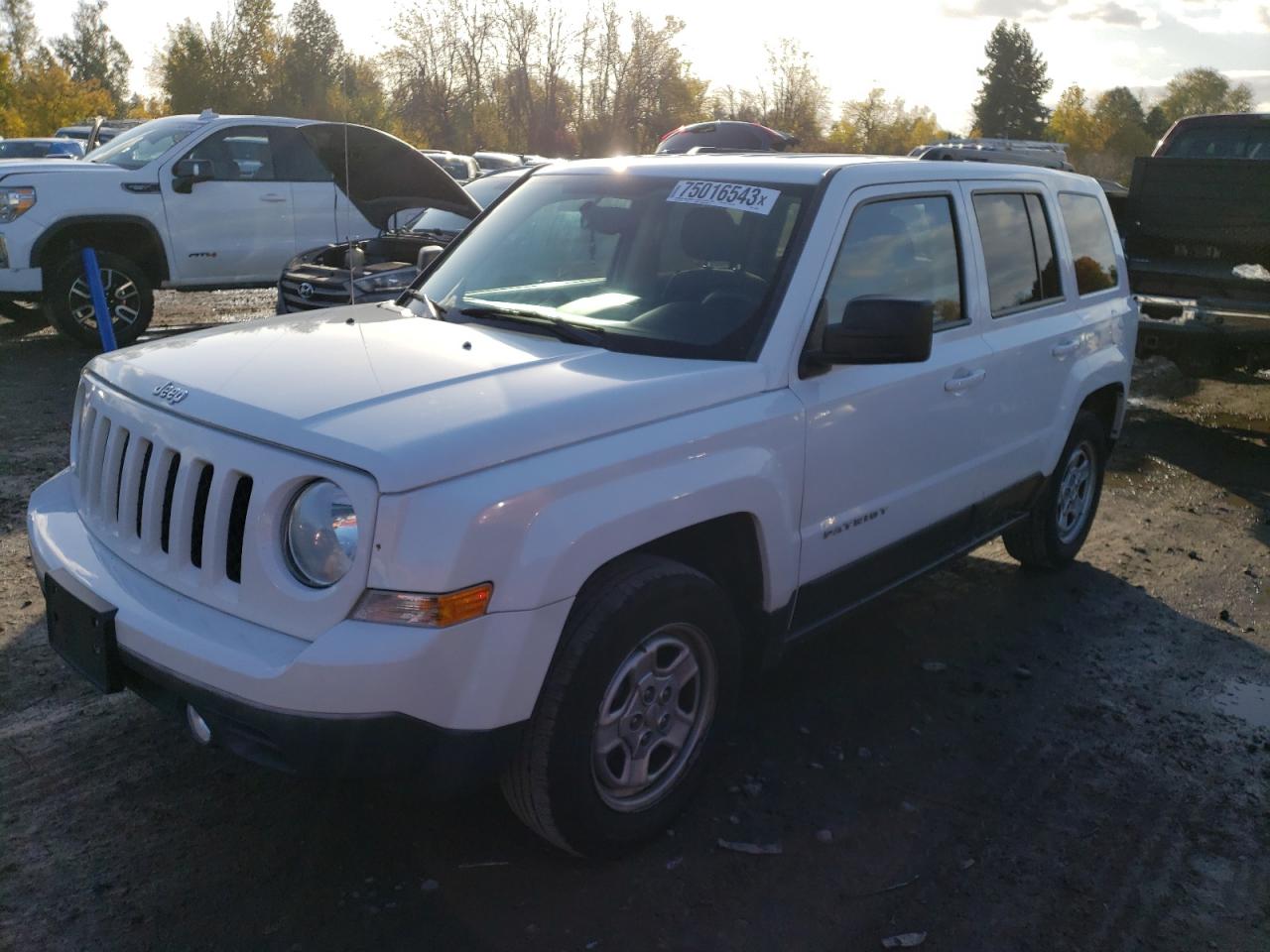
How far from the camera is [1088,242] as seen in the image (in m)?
5.54

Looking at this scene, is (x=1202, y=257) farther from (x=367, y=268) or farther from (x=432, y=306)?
(x=432, y=306)

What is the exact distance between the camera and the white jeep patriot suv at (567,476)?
2639mm

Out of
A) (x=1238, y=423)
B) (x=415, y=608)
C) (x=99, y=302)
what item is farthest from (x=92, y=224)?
(x=1238, y=423)

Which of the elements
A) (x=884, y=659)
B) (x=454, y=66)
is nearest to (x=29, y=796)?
(x=884, y=659)

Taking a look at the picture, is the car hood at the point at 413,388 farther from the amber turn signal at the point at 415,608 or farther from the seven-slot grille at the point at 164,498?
the amber turn signal at the point at 415,608

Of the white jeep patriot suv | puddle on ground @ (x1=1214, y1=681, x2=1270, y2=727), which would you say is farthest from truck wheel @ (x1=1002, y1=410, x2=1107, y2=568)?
puddle on ground @ (x1=1214, y1=681, x2=1270, y2=727)

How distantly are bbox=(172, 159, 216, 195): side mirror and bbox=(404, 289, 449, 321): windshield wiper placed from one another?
7.01 meters

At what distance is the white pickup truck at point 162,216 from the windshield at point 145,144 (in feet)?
0.05

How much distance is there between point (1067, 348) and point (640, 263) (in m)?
2.19

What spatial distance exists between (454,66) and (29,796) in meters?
54.7

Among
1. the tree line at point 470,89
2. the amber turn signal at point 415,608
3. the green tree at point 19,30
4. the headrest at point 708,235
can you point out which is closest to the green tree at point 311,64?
the tree line at point 470,89

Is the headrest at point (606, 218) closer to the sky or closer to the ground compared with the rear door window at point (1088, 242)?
closer to the sky

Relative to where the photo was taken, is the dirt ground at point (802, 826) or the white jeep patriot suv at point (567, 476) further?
the dirt ground at point (802, 826)

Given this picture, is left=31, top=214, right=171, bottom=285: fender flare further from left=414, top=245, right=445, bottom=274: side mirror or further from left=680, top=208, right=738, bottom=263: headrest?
left=680, top=208, right=738, bottom=263: headrest
